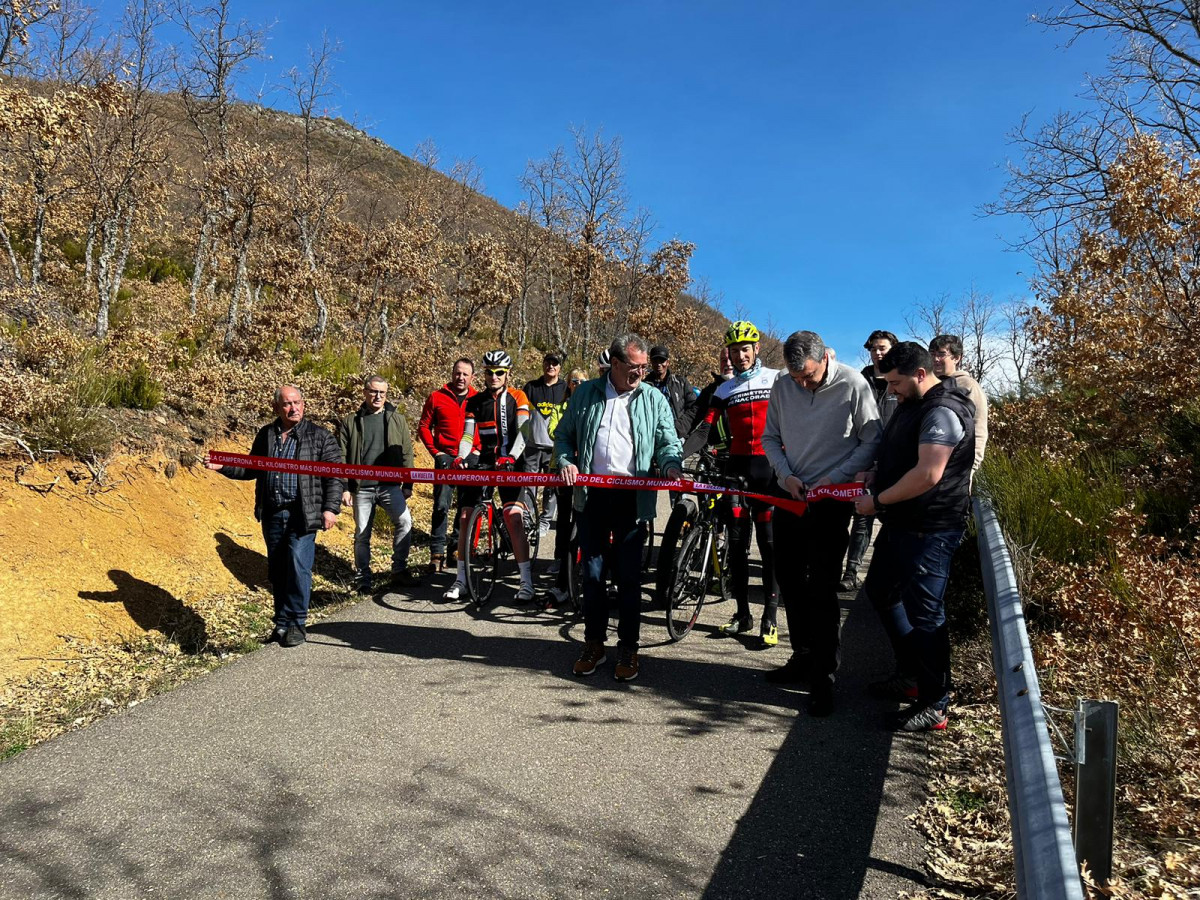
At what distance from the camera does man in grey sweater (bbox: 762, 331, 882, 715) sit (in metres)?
4.29

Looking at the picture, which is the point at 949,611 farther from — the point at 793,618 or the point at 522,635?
the point at 522,635

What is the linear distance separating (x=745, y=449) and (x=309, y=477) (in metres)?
3.47

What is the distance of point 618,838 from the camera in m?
3.09

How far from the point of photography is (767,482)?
5.44m

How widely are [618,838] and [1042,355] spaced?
7721 mm

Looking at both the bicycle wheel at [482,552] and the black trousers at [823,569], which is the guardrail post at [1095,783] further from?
the bicycle wheel at [482,552]

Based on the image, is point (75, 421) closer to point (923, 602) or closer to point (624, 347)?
point (624, 347)

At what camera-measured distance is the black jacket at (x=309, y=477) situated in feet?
17.8

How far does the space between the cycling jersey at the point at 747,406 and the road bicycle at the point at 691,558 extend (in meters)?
0.36

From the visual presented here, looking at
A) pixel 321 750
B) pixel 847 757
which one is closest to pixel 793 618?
pixel 847 757

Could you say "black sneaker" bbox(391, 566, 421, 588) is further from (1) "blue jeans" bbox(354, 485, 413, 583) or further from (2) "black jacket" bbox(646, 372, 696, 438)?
(2) "black jacket" bbox(646, 372, 696, 438)

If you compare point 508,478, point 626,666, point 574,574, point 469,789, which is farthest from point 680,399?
point 469,789

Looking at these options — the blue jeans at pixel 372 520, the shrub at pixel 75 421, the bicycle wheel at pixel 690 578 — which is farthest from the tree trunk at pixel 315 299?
the bicycle wheel at pixel 690 578

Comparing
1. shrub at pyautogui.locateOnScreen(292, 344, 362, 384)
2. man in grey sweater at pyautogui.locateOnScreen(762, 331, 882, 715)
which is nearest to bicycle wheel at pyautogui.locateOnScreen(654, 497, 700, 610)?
man in grey sweater at pyautogui.locateOnScreen(762, 331, 882, 715)
